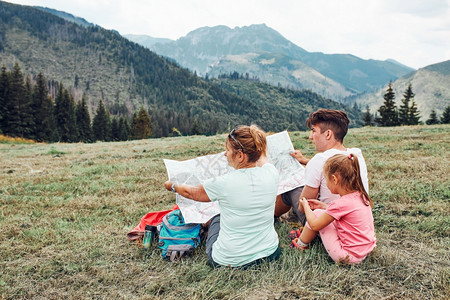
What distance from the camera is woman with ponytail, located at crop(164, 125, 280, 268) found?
12.1 feet

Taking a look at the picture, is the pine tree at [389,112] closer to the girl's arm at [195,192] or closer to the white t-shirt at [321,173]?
the white t-shirt at [321,173]

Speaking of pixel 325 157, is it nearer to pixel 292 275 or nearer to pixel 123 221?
pixel 292 275

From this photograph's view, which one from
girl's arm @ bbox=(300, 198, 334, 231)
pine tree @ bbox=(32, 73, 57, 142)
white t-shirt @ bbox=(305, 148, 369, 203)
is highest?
white t-shirt @ bbox=(305, 148, 369, 203)

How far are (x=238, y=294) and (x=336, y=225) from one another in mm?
1722

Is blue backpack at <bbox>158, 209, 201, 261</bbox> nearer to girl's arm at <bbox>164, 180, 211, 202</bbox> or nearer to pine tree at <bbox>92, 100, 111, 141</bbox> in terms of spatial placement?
girl's arm at <bbox>164, 180, 211, 202</bbox>

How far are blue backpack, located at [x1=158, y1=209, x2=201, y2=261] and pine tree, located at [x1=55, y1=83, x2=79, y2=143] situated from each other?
63600 millimetres

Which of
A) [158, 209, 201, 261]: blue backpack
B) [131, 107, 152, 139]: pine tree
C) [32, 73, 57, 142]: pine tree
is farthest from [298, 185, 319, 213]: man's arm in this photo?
[131, 107, 152, 139]: pine tree

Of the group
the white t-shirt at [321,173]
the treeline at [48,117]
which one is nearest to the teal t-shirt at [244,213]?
the white t-shirt at [321,173]

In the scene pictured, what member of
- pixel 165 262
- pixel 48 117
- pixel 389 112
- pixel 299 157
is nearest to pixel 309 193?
pixel 299 157

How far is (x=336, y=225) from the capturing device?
413 cm

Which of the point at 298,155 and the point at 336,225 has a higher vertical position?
the point at 298,155

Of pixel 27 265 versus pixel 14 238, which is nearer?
pixel 27 265

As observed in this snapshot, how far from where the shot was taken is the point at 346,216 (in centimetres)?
389

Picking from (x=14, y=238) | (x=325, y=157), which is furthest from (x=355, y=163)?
(x=14, y=238)
